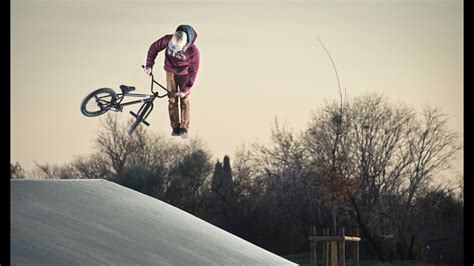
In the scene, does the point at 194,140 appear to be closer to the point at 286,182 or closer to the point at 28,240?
the point at 286,182

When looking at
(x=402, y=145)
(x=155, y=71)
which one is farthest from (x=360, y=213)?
(x=155, y=71)

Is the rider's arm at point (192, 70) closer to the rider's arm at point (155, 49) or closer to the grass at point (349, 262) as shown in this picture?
the rider's arm at point (155, 49)

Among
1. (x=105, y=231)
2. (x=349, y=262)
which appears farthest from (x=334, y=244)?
(x=349, y=262)

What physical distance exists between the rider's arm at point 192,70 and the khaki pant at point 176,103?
0.21 metres

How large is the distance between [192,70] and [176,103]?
1131 mm

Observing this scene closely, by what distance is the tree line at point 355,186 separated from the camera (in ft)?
185

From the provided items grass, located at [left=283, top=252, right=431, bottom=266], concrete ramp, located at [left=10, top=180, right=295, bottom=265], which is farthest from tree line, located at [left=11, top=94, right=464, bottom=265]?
concrete ramp, located at [left=10, top=180, right=295, bottom=265]

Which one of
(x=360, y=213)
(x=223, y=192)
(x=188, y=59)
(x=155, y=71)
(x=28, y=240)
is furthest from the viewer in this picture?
(x=223, y=192)

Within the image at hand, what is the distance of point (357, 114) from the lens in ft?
190

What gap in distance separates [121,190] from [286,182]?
29.7 meters

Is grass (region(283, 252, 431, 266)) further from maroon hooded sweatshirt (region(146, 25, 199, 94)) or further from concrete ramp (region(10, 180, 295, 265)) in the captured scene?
concrete ramp (region(10, 180, 295, 265))

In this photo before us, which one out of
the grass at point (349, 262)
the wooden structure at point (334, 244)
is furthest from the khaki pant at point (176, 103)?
the grass at point (349, 262)

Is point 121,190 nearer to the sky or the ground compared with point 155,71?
nearer to the ground

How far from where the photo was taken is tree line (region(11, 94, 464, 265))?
5641 centimetres
